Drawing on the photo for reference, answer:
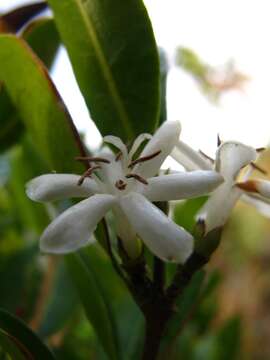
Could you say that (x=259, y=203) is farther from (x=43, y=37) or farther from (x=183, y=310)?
(x=43, y=37)

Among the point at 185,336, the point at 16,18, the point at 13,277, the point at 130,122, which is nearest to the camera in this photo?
the point at 130,122

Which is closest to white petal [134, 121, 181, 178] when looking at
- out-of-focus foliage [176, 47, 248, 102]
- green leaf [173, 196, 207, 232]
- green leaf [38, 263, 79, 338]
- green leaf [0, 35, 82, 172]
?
green leaf [0, 35, 82, 172]

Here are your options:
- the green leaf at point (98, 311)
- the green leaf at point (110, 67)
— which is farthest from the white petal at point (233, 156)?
the green leaf at point (98, 311)

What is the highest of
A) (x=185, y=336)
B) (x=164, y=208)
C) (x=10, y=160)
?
(x=164, y=208)

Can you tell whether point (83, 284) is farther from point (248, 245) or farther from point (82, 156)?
point (248, 245)

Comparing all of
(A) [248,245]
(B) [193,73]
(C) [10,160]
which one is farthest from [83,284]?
Result: (A) [248,245]

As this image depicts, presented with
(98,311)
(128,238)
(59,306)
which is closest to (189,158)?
(128,238)

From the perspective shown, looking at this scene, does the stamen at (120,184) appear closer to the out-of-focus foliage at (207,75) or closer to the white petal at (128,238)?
the white petal at (128,238)
